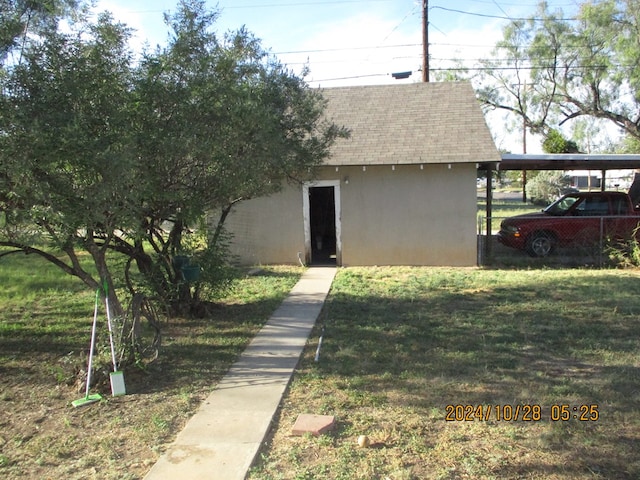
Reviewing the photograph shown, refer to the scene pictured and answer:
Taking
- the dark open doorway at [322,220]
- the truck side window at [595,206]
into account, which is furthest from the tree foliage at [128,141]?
the truck side window at [595,206]

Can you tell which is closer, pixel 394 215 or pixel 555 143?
pixel 394 215

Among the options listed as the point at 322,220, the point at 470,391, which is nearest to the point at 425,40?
the point at 322,220

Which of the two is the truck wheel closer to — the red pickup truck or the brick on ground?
the red pickup truck

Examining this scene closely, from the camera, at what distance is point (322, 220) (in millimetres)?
15805

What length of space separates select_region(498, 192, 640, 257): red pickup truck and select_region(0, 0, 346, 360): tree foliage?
25.3 ft

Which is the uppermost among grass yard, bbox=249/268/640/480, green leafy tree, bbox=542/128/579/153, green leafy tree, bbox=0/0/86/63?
green leafy tree, bbox=542/128/579/153

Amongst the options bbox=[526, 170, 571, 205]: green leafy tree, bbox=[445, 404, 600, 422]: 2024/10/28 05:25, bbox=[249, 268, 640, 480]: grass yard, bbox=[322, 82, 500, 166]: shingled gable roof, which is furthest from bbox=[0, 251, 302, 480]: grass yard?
bbox=[526, 170, 571, 205]: green leafy tree

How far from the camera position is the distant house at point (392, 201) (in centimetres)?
1192

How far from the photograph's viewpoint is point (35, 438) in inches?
152

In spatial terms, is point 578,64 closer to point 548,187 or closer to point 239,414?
point 548,187

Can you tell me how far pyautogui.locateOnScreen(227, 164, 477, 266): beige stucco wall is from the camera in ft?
39.4

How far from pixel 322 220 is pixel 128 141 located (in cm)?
1175

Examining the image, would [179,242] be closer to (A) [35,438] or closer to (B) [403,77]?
(A) [35,438]

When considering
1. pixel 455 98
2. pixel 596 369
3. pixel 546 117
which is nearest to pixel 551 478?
pixel 596 369
